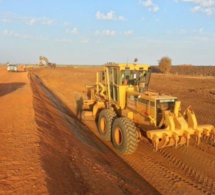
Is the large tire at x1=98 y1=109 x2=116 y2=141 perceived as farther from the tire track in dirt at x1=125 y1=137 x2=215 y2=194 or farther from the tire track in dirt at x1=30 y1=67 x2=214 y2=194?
the tire track in dirt at x1=125 y1=137 x2=215 y2=194

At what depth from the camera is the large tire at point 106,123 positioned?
9547 mm

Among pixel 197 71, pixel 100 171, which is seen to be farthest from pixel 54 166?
pixel 197 71

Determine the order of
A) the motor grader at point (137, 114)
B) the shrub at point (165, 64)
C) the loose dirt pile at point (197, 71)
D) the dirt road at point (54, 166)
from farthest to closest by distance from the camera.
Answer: the loose dirt pile at point (197, 71) → the shrub at point (165, 64) → the motor grader at point (137, 114) → the dirt road at point (54, 166)

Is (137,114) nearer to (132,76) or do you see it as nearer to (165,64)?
(132,76)

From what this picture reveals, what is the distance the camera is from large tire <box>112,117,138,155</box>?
793cm

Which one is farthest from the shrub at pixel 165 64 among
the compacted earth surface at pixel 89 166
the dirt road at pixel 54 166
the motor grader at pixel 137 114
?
the dirt road at pixel 54 166

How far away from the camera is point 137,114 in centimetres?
880

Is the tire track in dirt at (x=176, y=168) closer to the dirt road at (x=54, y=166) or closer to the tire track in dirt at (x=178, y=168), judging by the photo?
the tire track in dirt at (x=178, y=168)

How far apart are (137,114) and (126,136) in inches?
44.5

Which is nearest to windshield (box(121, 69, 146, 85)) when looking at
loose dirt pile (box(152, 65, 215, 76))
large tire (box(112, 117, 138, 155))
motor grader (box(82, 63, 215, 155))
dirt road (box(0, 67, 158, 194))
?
motor grader (box(82, 63, 215, 155))

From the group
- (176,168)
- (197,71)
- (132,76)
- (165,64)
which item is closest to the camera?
(176,168)

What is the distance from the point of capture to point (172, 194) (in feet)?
20.1

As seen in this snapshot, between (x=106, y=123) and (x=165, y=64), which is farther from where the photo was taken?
(x=165, y=64)

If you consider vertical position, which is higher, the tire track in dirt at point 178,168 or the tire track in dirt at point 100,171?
the tire track in dirt at point 100,171
